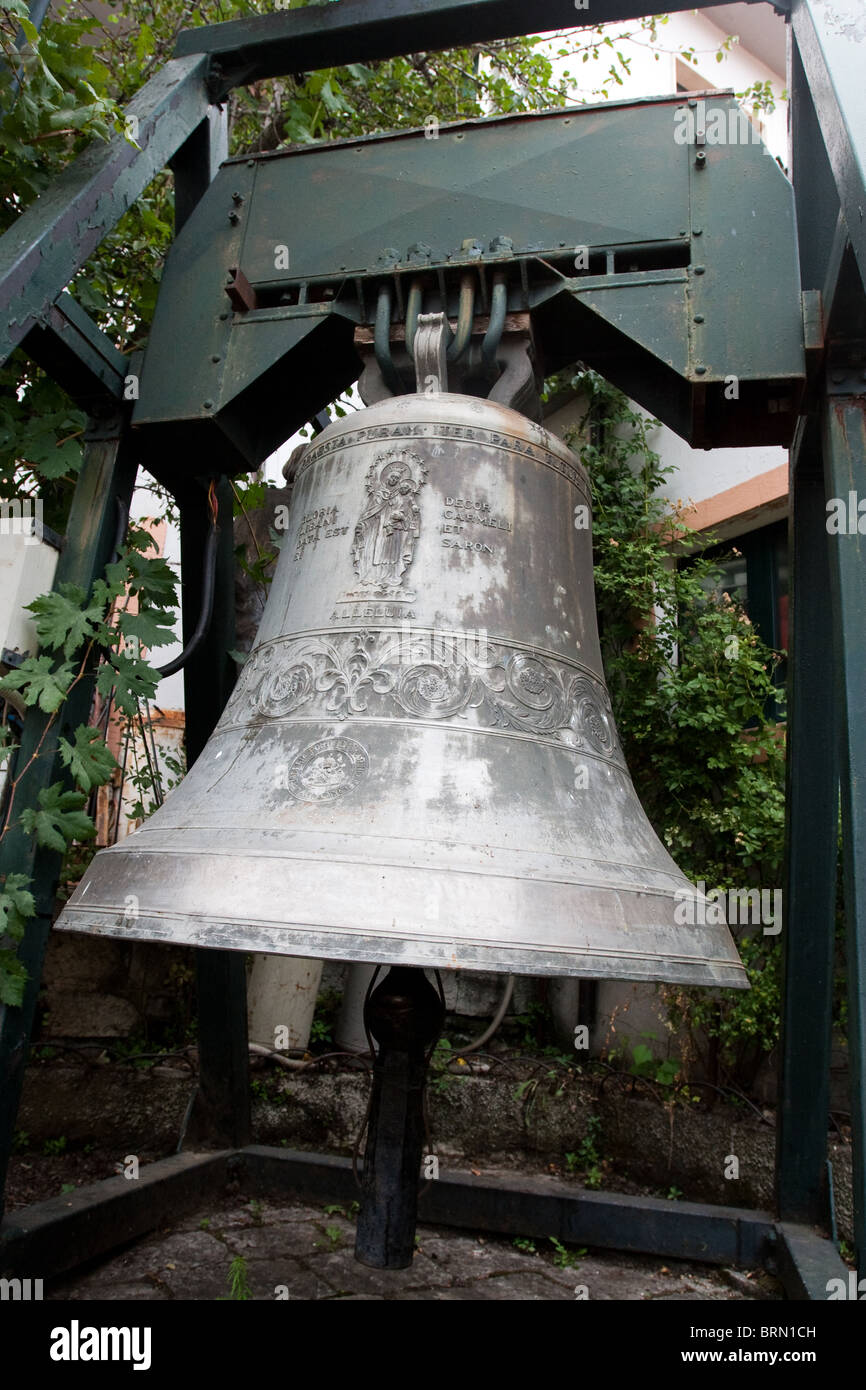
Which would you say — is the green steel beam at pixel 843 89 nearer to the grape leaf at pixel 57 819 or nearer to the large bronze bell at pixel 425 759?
the large bronze bell at pixel 425 759

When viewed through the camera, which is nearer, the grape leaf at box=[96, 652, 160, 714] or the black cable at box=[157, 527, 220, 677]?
the grape leaf at box=[96, 652, 160, 714]

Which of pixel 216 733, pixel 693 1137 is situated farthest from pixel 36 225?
pixel 693 1137

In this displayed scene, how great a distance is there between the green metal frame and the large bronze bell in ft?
1.39

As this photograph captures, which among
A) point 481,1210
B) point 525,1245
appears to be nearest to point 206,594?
point 481,1210

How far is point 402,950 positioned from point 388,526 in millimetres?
927

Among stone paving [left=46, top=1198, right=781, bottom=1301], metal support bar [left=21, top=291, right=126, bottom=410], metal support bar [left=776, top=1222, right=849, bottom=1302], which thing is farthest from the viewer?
stone paving [left=46, top=1198, right=781, bottom=1301]

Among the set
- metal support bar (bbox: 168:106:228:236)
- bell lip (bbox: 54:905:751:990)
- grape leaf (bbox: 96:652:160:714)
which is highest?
metal support bar (bbox: 168:106:228:236)

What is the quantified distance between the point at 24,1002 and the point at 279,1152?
5.10ft

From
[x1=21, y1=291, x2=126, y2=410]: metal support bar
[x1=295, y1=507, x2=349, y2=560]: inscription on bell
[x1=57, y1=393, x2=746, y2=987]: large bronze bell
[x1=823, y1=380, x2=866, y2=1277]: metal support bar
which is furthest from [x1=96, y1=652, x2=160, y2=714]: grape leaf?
[x1=823, y1=380, x2=866, y2=1277]: metal support bar

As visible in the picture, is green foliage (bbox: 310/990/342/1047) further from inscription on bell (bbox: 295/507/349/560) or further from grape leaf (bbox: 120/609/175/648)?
inscription on bell (bbox: 295/507/349/560)

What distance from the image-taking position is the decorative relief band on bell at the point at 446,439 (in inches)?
80.0

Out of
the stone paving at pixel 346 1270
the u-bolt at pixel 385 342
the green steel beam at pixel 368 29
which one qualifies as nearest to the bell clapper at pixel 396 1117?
the stone paving at pixel 346 1270

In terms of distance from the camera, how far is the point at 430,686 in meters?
1.78

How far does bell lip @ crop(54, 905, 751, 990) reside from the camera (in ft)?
4.30
